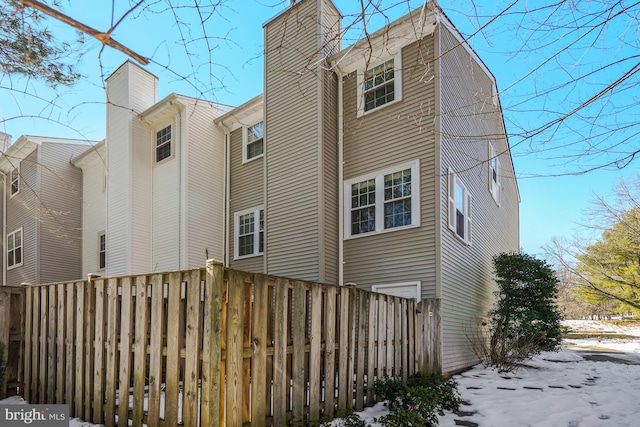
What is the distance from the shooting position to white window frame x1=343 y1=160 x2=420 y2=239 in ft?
27.8

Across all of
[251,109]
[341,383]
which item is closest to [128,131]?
[251,109]

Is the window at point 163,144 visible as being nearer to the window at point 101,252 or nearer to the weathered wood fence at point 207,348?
the window at point 101,252

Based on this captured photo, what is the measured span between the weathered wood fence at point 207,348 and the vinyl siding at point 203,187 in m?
5.81

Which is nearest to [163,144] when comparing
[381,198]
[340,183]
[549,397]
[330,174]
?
[330,174]

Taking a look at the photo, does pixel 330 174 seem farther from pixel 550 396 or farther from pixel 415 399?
pixel 550 396

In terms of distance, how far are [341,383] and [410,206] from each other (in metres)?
4.54

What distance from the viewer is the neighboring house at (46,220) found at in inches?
601

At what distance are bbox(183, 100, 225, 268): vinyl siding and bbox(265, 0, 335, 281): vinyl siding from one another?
261 centimetres

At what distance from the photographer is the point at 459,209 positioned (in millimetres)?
9391

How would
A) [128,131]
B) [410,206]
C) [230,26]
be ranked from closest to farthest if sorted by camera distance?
[230,26] → [410,206] → [128,131]

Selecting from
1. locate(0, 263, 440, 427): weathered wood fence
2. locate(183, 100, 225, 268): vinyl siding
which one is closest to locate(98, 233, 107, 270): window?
locate(183, 100, 225, 268): vinyl siding

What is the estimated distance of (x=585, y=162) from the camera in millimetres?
3604

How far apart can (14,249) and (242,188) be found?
36.1 feet

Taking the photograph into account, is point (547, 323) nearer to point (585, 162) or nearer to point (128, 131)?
point (585, 162)
